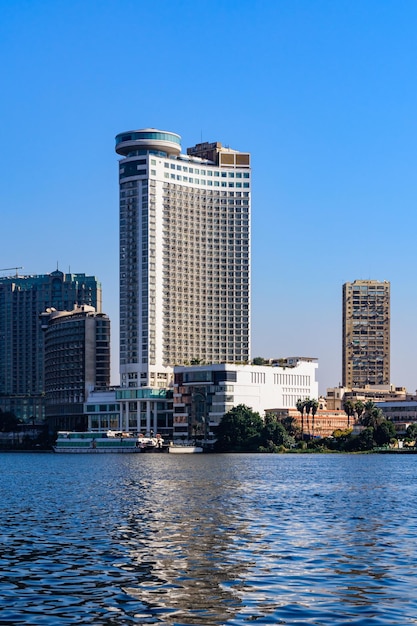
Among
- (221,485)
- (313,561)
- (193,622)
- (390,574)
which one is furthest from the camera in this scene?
(221,485)

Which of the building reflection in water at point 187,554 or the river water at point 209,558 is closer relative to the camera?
the river water at point 209,558

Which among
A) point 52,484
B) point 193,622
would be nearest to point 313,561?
point 193,622

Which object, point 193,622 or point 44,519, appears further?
point 44,519

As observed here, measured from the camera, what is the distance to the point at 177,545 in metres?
55.4

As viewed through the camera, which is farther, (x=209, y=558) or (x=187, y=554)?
(x=187, y=554)

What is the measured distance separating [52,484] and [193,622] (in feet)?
279

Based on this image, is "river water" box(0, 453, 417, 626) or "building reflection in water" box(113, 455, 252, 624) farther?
"building reflection in water" box(113, 455, 252, 624)


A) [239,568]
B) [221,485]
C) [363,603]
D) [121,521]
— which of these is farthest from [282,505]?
[363,603]

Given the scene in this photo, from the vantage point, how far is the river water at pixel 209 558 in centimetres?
3700

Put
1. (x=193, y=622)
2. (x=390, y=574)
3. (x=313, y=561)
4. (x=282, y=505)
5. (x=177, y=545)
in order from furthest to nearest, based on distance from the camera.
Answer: (x=282, y=505) < (x=177, y=545) < (x=313, y=561) < (x=390, y=574) < (x=193, y=622)

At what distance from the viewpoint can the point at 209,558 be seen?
49938mm

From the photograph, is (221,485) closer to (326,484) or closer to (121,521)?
(326,484)

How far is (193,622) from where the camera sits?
1373 inches

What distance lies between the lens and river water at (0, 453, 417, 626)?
37.0 m
